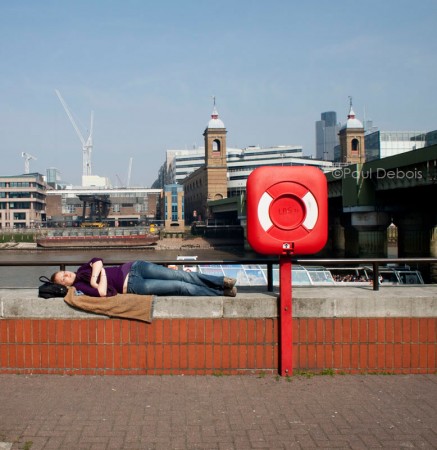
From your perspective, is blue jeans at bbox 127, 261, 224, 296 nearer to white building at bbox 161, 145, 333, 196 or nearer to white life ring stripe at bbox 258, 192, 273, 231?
white life ring stripe at bbox 258, 192, 273, 231

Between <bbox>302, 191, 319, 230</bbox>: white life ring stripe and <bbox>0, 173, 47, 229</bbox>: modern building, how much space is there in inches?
4311

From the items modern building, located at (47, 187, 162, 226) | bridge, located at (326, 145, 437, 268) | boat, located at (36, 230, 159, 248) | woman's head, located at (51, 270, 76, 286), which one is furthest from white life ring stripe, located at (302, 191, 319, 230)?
modern building, located at (47, 187, 162, 226)

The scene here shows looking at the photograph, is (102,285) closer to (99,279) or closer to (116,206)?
(99,279)

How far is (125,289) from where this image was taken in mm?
4945

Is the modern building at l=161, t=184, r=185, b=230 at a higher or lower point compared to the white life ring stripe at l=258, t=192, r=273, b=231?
higher

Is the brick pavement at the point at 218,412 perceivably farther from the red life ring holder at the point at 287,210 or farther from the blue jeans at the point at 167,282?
the red life ring holder at the point at 287,210

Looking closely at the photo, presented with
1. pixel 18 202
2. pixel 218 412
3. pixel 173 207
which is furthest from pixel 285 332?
pixel 18 202

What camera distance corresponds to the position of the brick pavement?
3.44 m

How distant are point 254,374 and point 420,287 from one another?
7.19 feet

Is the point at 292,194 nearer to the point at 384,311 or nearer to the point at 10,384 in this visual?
the point at 384,311

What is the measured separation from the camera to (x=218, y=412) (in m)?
3.91

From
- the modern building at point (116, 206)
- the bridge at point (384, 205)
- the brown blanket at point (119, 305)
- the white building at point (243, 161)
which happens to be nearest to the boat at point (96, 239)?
the white building at point (243, 161)

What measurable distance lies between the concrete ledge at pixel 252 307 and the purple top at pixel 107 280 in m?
0.21

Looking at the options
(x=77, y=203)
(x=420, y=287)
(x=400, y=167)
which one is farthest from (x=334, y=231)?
(x=77, y=203)
